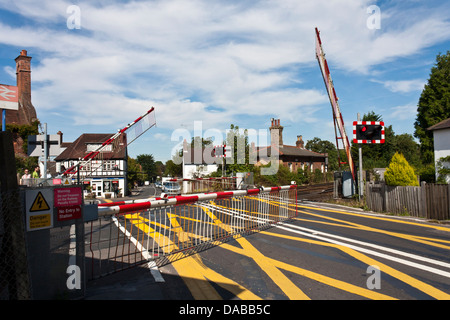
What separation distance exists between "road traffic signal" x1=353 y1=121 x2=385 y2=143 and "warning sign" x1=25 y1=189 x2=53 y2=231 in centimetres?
1298

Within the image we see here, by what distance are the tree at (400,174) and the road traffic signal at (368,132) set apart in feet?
6.62

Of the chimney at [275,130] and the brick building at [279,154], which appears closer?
the brick building at [279,154]

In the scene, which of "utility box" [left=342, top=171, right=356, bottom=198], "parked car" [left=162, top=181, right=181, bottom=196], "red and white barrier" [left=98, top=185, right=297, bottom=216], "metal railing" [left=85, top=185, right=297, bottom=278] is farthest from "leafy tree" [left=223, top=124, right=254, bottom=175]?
"red and white barrier" [left=98, top=185, right=297, bottom=216]

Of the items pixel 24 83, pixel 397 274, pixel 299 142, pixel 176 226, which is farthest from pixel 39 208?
pixel 24 83

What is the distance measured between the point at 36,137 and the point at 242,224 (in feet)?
26.6

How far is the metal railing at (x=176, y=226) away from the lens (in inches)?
219

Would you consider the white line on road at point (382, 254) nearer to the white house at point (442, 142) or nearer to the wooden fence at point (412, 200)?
the wooden fence at point (412, 200)

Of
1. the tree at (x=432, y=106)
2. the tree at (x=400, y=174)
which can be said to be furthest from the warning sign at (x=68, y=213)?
the tree at (x=432, y=106)

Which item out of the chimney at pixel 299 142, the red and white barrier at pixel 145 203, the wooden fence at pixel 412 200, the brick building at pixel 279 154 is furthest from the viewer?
the chimney at pixel 299 142

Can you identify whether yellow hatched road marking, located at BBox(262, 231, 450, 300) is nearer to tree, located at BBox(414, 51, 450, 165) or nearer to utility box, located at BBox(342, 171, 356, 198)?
utility box, located at BBox(342, 171, 356, 198)

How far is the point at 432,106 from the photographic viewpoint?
36.4 metres

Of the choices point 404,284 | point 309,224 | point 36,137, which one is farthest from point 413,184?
point 36,137

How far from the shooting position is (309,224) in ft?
31.0
